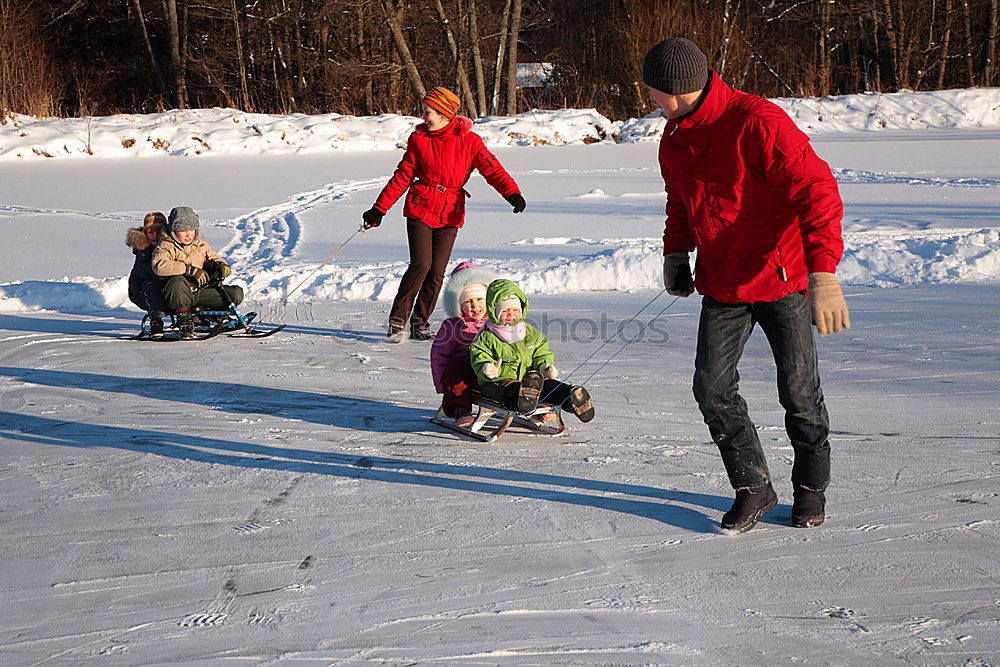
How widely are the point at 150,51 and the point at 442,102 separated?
22170 millimetres

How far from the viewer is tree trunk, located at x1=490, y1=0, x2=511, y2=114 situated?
24234 mm

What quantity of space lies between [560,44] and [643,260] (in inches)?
845

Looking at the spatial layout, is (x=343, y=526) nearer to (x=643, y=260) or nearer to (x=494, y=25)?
(x=643, y=260)

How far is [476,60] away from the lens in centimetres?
2423

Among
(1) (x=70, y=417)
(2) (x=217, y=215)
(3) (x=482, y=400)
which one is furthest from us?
(2) (x=217, y=215)

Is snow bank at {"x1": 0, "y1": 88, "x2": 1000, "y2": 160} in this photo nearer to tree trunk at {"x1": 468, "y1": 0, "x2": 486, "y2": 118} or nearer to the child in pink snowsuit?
tree trunk at {"x1": 468, "y1": 0, "x2": 486, "y2": 118}

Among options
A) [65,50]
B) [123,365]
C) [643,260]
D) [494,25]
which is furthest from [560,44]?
[123,365]

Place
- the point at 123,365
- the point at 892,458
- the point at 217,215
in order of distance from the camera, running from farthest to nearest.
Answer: the point at 217,215
the point at 123,365
the point at 892,458

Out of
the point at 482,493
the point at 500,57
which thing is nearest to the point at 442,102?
the point at 482,493

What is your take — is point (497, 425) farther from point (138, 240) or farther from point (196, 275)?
point (138, 240)

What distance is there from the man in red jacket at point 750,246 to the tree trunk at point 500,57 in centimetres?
2193

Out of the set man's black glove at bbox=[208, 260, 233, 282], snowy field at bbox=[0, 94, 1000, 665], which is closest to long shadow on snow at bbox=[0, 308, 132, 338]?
snowy field at bbox=[0, 94, 1000, 665]

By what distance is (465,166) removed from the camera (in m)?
6.72

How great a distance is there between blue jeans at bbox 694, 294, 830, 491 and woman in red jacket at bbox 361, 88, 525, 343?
364cm
